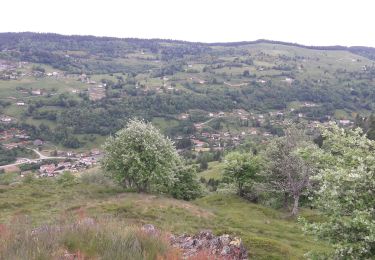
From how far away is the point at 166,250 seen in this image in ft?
35.3

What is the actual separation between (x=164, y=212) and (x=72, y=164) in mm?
128529

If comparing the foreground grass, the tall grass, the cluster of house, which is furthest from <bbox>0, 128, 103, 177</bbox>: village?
the tall grass

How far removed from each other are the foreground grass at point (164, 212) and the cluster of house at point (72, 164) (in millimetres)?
89155

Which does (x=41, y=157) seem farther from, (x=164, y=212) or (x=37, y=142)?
(x=164, y=212)

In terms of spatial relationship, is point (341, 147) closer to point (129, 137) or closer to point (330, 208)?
point (330, 208)

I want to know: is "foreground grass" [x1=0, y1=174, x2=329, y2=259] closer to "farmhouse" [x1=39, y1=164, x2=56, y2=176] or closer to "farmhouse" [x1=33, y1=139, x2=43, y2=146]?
"farmhouse" [x1=39, y1=164, x2=56, y2=176]

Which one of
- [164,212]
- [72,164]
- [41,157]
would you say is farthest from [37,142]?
[164,212]

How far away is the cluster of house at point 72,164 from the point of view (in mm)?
142125

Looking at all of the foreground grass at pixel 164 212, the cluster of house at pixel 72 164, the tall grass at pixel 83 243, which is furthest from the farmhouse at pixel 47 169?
the tall grass at pixel 83 243

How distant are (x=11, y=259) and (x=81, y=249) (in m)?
2.03

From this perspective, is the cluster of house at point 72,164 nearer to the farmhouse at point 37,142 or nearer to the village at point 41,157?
the village at point 41,157

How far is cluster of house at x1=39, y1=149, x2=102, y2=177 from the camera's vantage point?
142125 mm

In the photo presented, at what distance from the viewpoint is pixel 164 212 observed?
3822cm

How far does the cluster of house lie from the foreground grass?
89.2m
